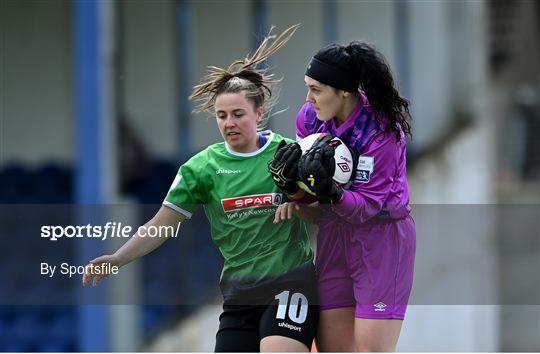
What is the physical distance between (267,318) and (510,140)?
357 inches

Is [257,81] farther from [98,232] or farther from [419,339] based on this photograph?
[419,339]

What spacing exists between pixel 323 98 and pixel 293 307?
2.36ft

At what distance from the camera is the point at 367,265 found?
414 cm

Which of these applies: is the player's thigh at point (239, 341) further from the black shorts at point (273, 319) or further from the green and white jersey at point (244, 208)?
the green and white jersey at point (244, 208)

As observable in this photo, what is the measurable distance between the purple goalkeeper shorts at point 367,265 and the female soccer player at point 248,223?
0.25 ft

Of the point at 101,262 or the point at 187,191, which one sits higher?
the point at 187,191

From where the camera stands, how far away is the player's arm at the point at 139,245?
13.9 ft

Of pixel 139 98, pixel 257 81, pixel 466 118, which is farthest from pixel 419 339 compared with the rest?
pixel 257 81

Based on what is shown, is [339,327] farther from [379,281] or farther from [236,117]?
[236,117]

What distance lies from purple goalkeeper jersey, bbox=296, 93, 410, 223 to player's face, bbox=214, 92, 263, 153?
0.78 feet

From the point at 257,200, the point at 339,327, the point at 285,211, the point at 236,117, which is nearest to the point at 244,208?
the point at 257,200

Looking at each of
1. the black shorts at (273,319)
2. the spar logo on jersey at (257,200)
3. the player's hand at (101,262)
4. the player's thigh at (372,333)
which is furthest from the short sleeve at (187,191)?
the player's thigh at (372,333)

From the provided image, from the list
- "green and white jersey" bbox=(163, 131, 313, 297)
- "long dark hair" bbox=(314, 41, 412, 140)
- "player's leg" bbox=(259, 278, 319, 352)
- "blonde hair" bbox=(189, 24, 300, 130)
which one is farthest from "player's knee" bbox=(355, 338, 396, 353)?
"blonde hair" bbox=(189, 24, 300, 130)

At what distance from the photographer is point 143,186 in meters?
9.95
